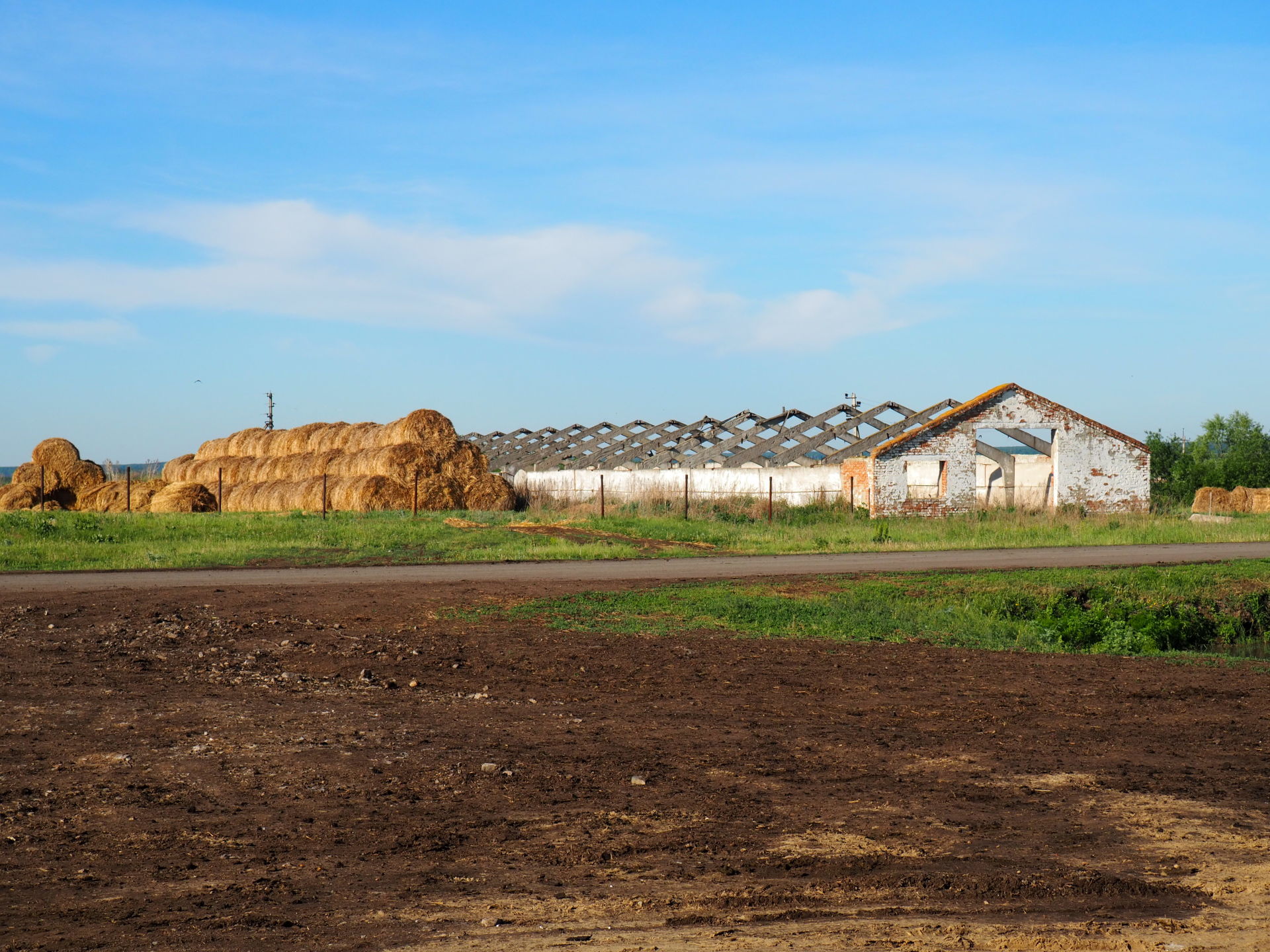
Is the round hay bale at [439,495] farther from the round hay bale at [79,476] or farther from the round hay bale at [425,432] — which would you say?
the round hay bale at [79,476]

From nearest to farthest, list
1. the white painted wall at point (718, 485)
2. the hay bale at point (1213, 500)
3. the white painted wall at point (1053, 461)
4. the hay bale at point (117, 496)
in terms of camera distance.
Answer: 1. the white painted wall at point (1053, 461)
2. the hay bale at point (117, 496)
3. the white painted wall at point (718, 485)
4. the hay bale at point (1213, 500)

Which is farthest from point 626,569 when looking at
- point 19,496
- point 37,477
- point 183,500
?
point 37,477

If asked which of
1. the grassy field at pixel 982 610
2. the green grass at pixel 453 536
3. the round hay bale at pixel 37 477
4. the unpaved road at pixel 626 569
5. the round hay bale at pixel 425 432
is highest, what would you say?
the round hay bale at pixel 425 432

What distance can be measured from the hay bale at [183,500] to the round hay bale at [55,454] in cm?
488

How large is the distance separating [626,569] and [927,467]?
1785 centimetres

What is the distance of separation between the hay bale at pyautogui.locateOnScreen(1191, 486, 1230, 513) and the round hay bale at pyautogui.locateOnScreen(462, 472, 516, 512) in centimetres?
2388

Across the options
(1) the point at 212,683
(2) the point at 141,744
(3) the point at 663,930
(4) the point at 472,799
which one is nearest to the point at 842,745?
(4) the point at 472,799

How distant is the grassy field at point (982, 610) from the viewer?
41.3ft

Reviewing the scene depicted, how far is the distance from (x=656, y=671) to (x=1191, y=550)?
54.4 ft

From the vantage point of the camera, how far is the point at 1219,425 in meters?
63.5

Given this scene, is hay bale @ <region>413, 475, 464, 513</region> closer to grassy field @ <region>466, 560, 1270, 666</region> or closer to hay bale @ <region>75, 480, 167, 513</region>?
hay bale @ <region>75, 480, 167, 513</region>

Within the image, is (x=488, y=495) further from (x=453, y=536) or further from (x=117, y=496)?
(x=117, y=496)

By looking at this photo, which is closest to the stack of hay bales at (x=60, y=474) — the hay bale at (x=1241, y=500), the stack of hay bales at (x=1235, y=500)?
the stack of hay bales at (x=1235, y=500)

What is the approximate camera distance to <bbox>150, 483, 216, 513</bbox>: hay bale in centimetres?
3133
